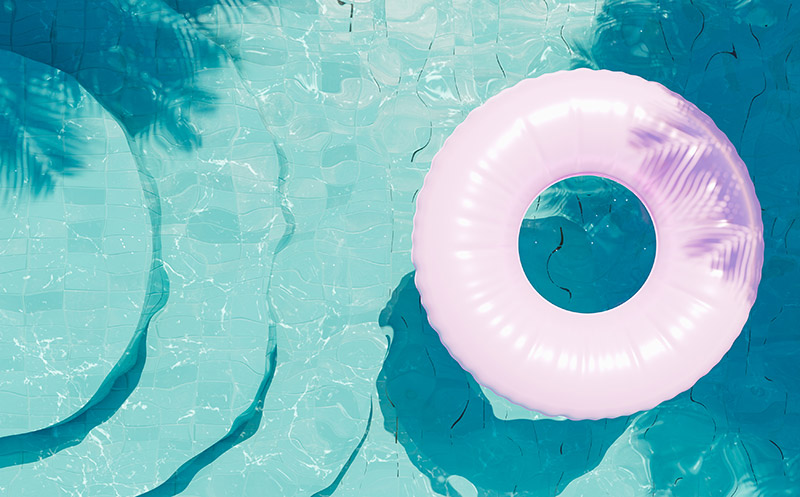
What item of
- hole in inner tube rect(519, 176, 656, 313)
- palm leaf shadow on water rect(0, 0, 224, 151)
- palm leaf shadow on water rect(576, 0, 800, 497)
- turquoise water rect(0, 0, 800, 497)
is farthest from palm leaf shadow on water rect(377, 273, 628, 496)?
palm leaf shadow on water rect(0, 0, 224, 151)

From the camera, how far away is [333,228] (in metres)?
3.54

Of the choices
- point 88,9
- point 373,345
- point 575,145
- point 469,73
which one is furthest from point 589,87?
point 88,9

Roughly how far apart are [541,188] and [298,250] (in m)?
1.56

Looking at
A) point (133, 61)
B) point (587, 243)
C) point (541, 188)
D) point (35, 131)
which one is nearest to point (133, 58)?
point (133, 61)

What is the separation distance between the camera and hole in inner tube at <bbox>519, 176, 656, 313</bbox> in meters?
3.53

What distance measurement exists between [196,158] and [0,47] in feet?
4.57

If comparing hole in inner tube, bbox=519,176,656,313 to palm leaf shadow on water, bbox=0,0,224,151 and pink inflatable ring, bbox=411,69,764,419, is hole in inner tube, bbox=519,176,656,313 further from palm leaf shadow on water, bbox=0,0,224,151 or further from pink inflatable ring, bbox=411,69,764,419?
palm leaf shadow on water, bbox=0,0,224,151

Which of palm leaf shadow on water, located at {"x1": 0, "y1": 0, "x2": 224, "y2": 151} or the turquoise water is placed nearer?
the turquoise water

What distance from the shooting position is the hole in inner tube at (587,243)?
353cm

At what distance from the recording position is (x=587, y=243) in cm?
356

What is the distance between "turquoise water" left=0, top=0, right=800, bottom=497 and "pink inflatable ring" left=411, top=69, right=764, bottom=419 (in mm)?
884

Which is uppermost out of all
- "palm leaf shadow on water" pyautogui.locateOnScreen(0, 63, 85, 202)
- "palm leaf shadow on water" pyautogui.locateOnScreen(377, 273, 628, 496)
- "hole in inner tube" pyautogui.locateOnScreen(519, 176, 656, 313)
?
"palm leaf shadow on water" pyautogui.locateOnScreen(0, 63, 85, 202)

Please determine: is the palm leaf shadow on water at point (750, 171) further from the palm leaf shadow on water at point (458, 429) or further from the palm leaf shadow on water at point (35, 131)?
the palm leaf shadow on water at point (35, 131)

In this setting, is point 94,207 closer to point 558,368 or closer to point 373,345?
point 373,345
